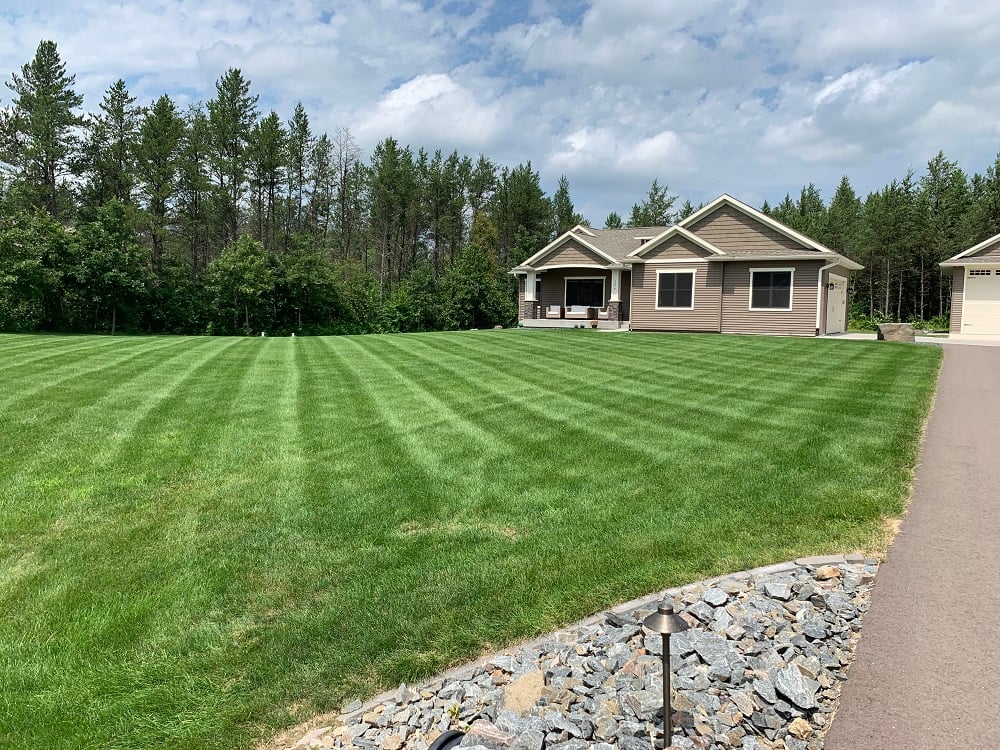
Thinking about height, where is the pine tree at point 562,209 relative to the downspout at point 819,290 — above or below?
above

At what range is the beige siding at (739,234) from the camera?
22.8 metres

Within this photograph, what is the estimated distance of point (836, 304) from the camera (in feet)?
83.6

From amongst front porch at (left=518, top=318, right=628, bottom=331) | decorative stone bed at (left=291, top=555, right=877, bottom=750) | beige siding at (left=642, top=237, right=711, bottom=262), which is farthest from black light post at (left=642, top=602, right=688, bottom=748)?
front porch at (left=518, top=318, right=628, bottom=331)

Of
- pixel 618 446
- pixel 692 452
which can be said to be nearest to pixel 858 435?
pixel 692 452

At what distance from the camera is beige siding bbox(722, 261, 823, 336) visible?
22.3 metres

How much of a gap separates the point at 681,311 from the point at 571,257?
6.91 m

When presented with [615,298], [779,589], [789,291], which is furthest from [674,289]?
[779,589]

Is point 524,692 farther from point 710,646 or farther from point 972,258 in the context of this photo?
point 972,258

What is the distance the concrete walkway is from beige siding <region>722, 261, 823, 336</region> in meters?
17.9

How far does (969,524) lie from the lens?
4629 millimetres

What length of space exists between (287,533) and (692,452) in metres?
4.11

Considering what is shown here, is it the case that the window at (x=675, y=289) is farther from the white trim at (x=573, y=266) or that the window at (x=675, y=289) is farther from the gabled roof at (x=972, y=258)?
the gabled roof at (x=972, y=258)

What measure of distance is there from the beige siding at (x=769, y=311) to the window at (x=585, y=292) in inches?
272

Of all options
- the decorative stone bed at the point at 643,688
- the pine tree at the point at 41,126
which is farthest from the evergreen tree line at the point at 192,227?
the decorative stone bed at the point at 643,688
